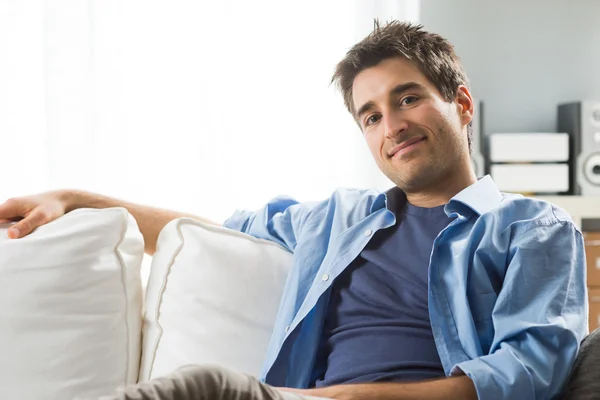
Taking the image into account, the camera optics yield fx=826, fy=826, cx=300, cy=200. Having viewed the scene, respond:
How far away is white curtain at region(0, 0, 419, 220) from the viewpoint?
9.84 ft

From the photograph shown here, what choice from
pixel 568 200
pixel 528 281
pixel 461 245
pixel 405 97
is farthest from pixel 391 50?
pixel 568 200

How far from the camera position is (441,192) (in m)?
1.66

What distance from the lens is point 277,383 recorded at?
5.11ft

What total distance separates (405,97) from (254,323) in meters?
0.54

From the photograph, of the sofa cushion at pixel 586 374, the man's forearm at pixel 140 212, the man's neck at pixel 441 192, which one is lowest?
the sofa cushion at pixel 586 374

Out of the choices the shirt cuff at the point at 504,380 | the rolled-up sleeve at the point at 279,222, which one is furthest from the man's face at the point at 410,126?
the shirt cuff at the point at 504,380

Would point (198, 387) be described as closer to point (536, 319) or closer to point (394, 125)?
point (536, 319)

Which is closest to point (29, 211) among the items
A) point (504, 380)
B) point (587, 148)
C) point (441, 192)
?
point (441, 192)

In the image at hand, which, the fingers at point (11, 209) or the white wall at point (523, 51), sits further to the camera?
the white wall at point (523, 51)

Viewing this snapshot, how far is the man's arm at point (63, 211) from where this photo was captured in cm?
161

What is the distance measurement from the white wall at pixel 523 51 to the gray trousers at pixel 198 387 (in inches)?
131

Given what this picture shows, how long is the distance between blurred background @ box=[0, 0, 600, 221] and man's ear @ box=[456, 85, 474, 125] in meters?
1.49

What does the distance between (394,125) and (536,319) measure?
1.63 feet

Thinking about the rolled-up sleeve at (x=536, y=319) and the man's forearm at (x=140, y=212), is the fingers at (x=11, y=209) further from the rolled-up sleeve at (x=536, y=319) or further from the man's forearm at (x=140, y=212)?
the rolled-up sleeve at (x=536, y=319)
